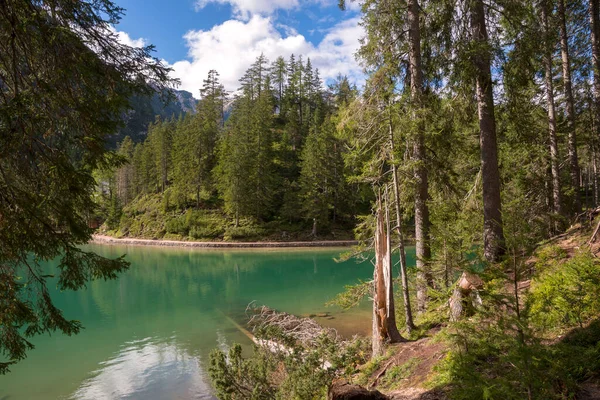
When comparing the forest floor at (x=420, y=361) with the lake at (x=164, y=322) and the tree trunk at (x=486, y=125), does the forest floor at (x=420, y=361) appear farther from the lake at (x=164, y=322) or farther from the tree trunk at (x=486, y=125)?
the lake at (x=164, y=322)

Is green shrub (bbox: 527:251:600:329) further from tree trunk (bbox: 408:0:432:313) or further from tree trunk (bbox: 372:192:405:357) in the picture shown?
tree trunk (bbox: 408:0:432:313)

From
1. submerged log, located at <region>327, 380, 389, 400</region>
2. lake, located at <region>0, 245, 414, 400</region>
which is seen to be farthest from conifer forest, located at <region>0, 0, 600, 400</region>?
lake, located at <region>0, 245, 414, 400</region>

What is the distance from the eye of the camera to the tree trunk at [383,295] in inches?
291

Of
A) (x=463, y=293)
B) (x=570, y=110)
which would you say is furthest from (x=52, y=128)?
(x=570, y=110)

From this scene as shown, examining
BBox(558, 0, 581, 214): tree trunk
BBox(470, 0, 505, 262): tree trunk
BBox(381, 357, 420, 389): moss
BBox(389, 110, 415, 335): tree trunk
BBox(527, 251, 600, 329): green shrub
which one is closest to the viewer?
BBox(527, 251, 600, 329): green shrub

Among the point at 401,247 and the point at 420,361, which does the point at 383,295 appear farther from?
the point at 420,361

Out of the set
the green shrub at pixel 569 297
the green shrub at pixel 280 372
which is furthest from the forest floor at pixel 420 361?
the green shrub at pixel 280 372

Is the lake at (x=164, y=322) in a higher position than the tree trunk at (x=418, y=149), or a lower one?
lower

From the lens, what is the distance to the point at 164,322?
53.1ft

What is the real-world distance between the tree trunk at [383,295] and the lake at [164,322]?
15.9 feet

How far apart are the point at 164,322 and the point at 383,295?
11800mm

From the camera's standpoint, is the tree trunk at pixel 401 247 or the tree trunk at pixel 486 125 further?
the tree trunk at pixel 486 125

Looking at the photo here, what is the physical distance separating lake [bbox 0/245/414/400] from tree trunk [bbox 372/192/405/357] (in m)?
4.85

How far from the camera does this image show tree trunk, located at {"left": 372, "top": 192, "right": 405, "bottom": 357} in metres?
7.38
